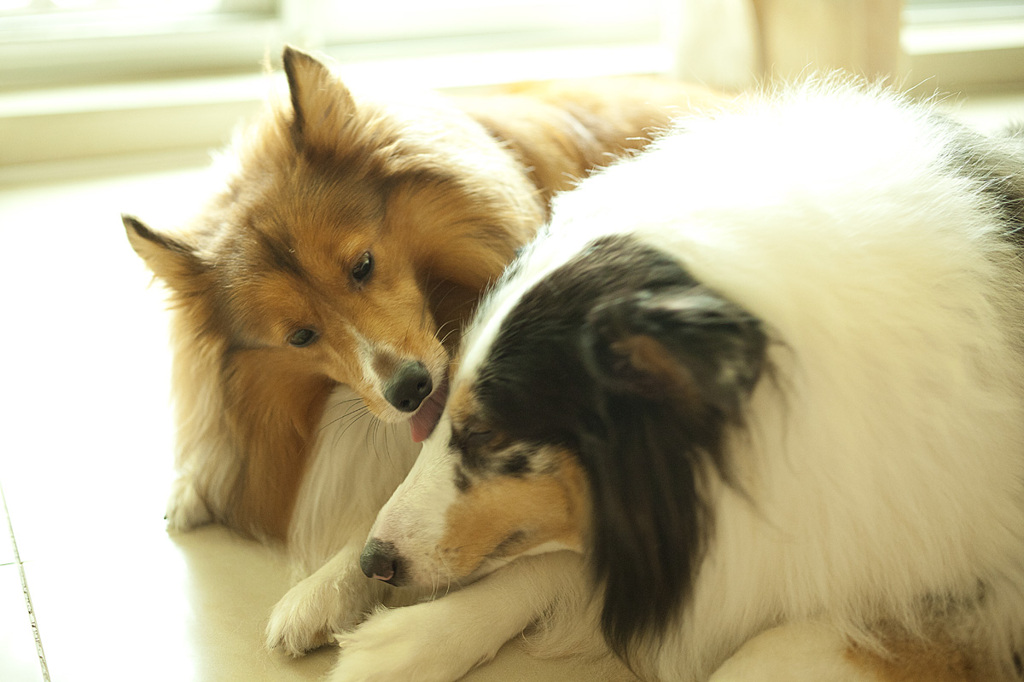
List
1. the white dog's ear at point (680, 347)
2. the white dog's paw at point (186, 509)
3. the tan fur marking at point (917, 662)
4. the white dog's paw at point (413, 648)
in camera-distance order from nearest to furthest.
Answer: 1. the white dog's ear at point (680, 347)
2. the tan fur marking at point (917, 662)
3. the white dog's paw at point (413, 648)
4. the white dog's paw at point (186, 509)

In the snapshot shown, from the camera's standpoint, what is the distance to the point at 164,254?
1835 millimetres

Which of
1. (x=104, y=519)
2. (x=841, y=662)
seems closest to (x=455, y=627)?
(x=841, y=662)

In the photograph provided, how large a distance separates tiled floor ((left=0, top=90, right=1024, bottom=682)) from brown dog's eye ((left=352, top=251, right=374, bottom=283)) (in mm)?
458

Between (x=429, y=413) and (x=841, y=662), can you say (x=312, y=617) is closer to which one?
(x=429, y=413)

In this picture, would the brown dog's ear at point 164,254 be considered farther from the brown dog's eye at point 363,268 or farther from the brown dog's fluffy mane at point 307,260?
the brown dog's eye at point 363,268

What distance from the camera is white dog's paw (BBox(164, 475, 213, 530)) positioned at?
2.12m

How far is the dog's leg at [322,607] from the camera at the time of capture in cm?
175

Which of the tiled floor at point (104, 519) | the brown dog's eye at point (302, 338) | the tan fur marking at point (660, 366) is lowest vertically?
the tiled floor at point (104, 519)

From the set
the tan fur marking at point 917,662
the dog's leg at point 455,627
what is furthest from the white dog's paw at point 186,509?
the tan fur marking at point 917,662

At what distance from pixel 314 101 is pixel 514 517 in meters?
0.92

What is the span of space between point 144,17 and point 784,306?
382cm

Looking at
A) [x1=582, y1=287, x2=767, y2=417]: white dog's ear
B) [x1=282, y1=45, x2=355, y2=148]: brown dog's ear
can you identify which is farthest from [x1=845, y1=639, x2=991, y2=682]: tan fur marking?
[x1=282, y1=45, x2=355, y2=148]: brown dog's ear

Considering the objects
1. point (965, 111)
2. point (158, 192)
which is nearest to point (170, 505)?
point (158, 192)

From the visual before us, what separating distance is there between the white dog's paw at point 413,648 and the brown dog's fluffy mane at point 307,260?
399 millimetres
